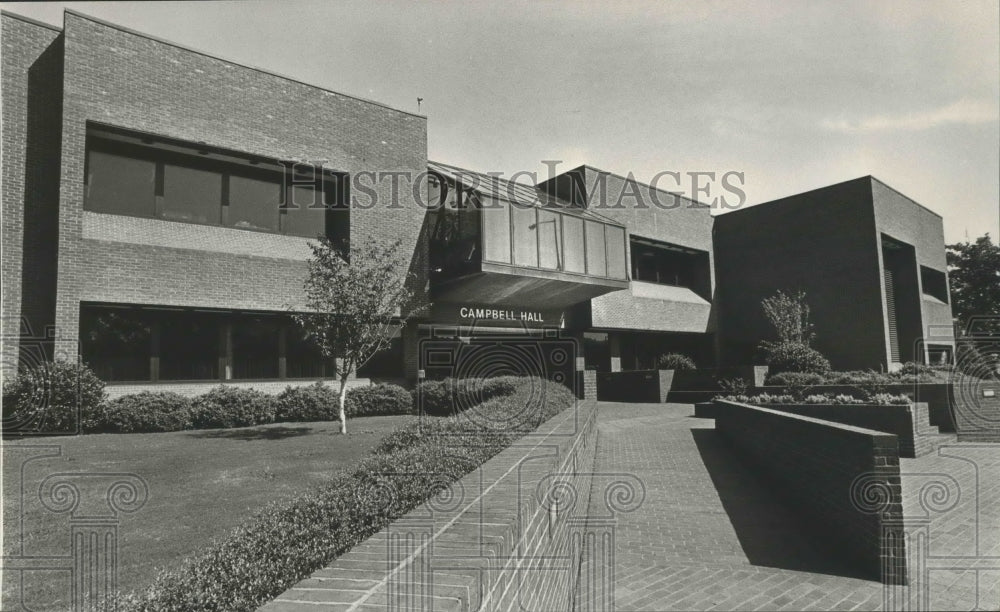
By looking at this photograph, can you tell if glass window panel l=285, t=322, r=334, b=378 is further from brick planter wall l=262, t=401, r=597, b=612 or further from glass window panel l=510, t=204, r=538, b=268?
brick planter wall l=262, t=401, r=597, b=612

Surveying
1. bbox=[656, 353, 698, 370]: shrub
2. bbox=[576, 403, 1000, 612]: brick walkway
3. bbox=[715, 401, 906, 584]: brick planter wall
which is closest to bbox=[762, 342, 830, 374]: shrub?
bbox=[656, 353, 698, 370]: shrub

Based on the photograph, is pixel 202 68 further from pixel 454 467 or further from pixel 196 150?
pixel 454 467

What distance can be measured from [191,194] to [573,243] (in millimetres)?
12264

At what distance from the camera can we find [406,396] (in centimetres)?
1753

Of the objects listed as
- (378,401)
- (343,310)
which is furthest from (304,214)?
(343,310)

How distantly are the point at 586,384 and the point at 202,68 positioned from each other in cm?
1524

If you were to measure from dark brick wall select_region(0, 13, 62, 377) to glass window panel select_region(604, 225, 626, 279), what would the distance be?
17.1 metres

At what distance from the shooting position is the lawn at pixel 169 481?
17.1 feet

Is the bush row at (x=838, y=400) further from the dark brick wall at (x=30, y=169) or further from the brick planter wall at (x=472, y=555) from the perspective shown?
the dark brick wall at (x=30, y=169)

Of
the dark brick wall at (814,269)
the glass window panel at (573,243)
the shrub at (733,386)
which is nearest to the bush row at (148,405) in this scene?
the glass window panel at (573,243)

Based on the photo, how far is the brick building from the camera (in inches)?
553

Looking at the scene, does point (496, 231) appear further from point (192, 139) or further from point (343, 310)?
point (192, 139)

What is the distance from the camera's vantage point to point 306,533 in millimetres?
3178

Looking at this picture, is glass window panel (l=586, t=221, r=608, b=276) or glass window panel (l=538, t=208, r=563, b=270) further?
glass window panel (l=586, t=221, r=608, b=276)
